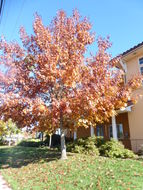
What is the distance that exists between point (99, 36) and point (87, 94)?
4.12 meters

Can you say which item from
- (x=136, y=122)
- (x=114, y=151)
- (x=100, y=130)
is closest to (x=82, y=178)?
(x=114, y=151)

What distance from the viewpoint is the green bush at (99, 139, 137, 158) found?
9.13 metres

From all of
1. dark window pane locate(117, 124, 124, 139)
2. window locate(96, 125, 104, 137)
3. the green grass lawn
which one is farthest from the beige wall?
the green grass lawn

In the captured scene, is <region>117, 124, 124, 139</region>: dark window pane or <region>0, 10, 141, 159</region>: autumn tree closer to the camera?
<region>0, 10, 141, 159</region>: autumn tree

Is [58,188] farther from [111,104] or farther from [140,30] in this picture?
[140,30]

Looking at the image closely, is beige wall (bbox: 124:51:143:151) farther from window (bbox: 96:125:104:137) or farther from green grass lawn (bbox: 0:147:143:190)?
green grass lawn (bbox: 0:147:143:190)

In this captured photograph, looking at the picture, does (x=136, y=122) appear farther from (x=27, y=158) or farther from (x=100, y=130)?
A: (x=27, y=158)

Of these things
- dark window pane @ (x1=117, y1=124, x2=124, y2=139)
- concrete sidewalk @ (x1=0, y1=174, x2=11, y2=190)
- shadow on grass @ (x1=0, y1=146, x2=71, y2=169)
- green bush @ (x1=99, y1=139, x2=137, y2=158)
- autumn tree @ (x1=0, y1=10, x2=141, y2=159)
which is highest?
autumn tree @ (x1=0, y1=10, x2=141, y2=159)

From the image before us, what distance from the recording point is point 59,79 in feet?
28.0

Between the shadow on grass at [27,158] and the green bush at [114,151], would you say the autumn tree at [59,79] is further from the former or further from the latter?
the green bush at [114,151]

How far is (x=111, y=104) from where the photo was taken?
7953 millimetres

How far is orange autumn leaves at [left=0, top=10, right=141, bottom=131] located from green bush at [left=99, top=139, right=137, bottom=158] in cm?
238

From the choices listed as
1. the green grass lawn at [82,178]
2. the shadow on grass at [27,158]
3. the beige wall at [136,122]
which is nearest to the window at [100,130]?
the beige wall at [136,122]

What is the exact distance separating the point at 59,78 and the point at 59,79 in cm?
18
